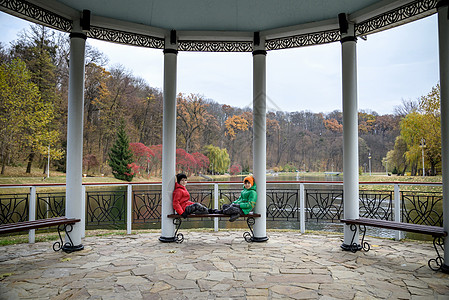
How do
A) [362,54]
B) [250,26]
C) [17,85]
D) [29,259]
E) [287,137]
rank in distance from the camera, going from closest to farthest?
1. [29,259]
2. [250,26]
3. [17,85]
4. [287,137]
5. [362,54]

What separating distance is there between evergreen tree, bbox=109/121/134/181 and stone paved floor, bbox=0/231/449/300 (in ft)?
46.5

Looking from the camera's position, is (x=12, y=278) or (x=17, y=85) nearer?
(x=12, y=278)

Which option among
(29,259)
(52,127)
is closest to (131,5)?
(29,259)

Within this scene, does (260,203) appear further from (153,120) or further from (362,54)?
(362,54)

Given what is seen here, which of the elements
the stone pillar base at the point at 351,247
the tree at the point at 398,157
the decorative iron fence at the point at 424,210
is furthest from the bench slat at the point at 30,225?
the tree at the point at 398,157

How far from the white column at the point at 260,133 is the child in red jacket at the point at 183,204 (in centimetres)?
88

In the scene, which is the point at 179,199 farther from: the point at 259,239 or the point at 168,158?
the point at 259,239

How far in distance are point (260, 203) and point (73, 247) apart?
108 inches

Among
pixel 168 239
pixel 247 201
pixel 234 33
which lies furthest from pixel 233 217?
pixel 234 33

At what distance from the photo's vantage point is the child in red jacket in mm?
4336

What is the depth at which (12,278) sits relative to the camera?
2867mm

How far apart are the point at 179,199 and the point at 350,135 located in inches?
106

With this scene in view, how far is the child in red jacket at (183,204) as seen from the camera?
434 centimetres

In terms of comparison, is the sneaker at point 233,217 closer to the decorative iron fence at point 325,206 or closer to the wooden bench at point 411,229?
the wooden bench at point 411,229
